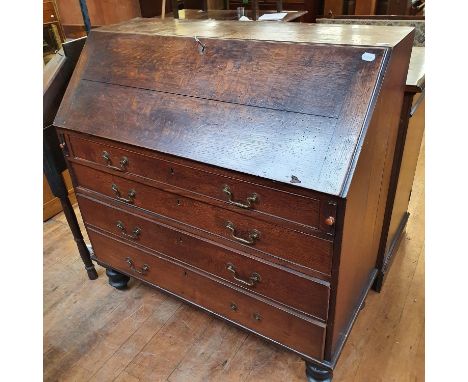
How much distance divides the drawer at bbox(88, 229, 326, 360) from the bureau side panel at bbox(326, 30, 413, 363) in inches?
3.4

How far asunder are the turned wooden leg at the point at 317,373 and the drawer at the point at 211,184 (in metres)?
0.60

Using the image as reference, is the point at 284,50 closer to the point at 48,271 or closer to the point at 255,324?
the point at 255,324

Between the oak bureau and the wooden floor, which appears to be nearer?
the oak bureau

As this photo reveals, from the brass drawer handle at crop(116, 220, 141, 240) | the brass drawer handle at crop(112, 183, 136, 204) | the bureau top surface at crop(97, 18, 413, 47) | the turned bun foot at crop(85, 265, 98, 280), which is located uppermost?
the bureau top surface at crop(97, 18, 413, 47)

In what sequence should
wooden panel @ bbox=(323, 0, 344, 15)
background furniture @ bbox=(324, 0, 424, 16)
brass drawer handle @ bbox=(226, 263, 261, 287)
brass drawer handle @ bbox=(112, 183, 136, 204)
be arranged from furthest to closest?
1. wooden panel @ bbox=(323, 0, 344, 15)
2. background furniture @ bbox=(324, 0, 424, 16)
3. brass drawer handle @ bbox=(112, 183, 136, 204)
4. brass drawer handle @ bbox=(226, 263, 261, 287)

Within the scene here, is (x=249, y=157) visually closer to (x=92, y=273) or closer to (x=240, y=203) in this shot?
(x=240, y=203)

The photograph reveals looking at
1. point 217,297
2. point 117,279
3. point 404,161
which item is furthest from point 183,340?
point 404,161

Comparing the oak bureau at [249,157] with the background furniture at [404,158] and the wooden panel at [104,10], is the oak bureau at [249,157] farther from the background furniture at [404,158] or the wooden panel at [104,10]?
the wooden panel at [104,10]

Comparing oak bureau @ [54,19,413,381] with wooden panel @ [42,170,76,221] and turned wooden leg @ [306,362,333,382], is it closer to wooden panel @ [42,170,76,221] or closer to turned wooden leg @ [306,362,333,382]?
turned wooden leg @ [306,362,333,382]

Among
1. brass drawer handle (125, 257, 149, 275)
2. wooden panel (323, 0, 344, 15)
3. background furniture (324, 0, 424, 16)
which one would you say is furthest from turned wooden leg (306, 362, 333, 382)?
wooden panel (323, 0, 344, 15)

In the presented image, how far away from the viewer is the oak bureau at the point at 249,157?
100cm

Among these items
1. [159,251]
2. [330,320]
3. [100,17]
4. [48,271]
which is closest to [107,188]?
[159,251]

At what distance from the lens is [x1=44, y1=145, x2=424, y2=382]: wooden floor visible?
4.76 feet

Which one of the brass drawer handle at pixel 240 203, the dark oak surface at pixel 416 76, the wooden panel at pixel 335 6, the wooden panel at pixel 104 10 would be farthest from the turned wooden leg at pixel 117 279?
the wooden panel at pixel 335 6
